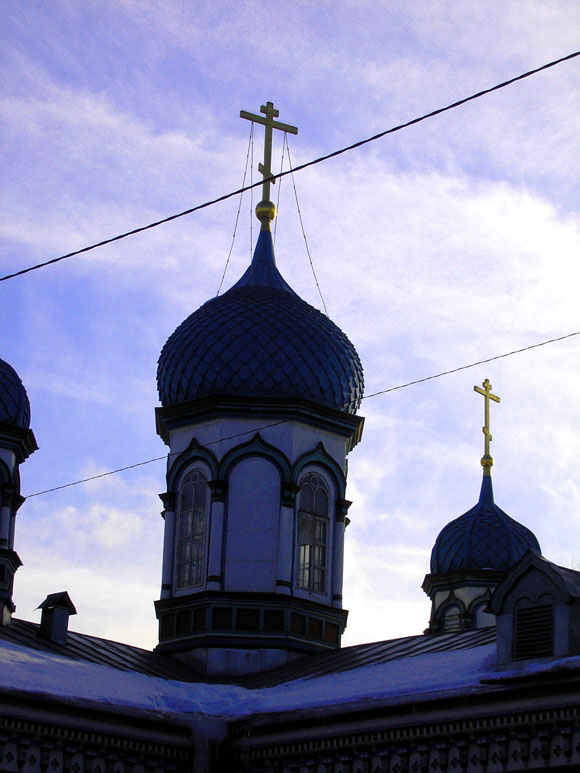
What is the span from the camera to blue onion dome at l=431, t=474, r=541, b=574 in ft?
82.0

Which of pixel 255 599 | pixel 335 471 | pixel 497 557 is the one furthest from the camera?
pixel 497 557

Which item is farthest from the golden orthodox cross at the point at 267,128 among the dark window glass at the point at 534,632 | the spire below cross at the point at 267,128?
the dark window glass at the point at 534,632

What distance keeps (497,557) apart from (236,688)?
28.4ft

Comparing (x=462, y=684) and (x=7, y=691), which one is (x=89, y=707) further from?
(x=462, y=684)

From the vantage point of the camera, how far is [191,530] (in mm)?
19953

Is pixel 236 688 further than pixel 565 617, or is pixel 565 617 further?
pixel 236 688

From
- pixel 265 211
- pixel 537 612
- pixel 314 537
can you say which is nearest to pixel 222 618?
pixel 314 537

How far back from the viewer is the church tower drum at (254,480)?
19.0 m

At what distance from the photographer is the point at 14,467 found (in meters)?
19.8

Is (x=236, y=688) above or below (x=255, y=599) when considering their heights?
below

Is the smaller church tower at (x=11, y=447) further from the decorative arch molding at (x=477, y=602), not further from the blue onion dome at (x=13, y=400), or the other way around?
the decorative arch molding at (x=477, y=602)

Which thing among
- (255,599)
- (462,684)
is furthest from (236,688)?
(462,684)

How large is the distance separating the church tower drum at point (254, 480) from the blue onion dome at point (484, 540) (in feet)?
16.5

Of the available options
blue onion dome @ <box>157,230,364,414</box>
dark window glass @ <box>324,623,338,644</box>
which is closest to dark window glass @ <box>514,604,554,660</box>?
dark window glass @ <box>324,623,338,644</box>
